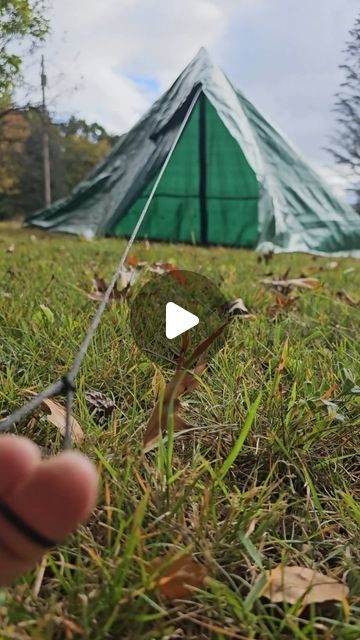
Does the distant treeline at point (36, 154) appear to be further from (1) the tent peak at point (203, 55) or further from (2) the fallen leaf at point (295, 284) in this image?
(2) the fallen leaf at point (295, 284)

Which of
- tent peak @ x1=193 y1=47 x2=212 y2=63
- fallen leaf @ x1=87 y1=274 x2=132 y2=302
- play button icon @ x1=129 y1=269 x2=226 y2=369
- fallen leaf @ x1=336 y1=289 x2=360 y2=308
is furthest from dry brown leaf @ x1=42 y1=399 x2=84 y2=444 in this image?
tent peak @ x1=193 y1=47 x2=212 y2=63

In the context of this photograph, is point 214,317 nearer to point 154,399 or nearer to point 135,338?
point 135,338

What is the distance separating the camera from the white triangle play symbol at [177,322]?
0.93 meters

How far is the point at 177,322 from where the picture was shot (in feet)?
3.17

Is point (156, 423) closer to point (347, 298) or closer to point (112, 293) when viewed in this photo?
point (112, 293)

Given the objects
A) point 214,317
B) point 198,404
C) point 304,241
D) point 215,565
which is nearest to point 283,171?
point 304,241

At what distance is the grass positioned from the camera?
40 cm

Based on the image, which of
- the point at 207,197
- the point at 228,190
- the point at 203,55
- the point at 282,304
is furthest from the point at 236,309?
the point at 207,197

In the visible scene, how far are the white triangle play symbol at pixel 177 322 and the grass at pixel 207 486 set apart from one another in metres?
0.07

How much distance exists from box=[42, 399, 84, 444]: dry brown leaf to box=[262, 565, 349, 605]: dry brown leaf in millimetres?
252

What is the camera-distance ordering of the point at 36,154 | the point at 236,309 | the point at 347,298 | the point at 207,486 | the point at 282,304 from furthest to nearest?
1. the point at 36,154
2. the point at 347,298
3. the point at 282,304
4. the point at 236,309
5. the point at 207,486

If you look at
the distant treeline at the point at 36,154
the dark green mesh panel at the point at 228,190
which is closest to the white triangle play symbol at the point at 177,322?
the distant treeline at the point at 36,154

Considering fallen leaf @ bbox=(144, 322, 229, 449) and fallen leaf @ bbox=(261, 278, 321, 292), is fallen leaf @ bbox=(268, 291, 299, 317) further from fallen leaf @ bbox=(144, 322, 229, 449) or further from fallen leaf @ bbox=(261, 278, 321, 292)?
fallen leaf @ bbox=(144, 322, 229, 449)

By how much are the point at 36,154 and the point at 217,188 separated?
2.38 metres
